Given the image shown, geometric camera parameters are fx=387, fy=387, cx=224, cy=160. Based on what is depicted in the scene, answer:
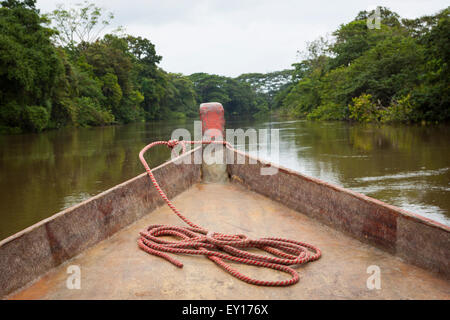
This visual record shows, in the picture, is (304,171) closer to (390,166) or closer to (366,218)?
(390,166)

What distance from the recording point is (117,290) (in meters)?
1.59

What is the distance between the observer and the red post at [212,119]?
4.13 m

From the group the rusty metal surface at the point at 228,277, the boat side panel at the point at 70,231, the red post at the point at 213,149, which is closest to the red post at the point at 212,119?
the red post at the point at 213,149

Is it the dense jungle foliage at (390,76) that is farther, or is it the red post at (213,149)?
the dense jungle foliage at (390,76)

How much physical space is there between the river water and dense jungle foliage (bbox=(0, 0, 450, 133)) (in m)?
4.05

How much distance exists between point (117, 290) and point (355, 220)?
1.33m

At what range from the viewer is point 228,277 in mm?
1719

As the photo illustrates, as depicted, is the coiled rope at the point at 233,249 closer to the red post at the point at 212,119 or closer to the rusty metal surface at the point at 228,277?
the rusty metal surface at the point at 228,277

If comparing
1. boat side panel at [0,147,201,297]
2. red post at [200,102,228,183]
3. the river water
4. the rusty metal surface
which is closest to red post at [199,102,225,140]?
red post at [200,102,228,183]

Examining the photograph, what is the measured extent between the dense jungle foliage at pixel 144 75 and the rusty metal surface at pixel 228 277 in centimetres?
1226

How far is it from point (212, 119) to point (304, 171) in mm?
3546

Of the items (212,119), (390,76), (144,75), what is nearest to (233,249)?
(212,119)

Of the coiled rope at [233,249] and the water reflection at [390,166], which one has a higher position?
the coiled rope at [233,249]

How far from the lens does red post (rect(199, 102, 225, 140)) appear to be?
13.6ft
